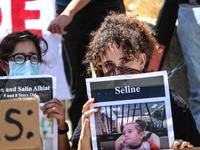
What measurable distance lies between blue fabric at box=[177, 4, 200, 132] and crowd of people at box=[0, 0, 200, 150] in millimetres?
443

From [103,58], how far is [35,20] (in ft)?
2.59

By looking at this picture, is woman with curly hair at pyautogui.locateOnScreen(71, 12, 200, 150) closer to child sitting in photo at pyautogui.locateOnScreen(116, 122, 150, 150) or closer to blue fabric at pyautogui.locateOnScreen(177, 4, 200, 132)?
child sitting in photo at pyautogui.locateOnScreen(116, 122, 150, 150)

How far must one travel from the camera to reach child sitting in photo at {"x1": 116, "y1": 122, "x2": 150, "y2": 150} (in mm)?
1399

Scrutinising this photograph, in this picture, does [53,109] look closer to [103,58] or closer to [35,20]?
[103,58]

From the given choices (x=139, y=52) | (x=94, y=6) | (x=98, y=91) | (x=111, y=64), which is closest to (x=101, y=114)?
(x=98, y=91)

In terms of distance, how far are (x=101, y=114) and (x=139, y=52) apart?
0.57 metres

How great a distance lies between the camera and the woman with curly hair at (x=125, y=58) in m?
1.57

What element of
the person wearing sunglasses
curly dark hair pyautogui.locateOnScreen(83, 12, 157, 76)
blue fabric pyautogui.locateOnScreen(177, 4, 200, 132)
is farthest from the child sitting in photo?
blue fabric pyautogui.locateOnScreen(177, 4, 200, 132)

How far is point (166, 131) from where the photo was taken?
1413 mm

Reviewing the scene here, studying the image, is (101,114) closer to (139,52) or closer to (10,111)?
(10,111)

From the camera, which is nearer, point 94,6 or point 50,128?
point 50,128

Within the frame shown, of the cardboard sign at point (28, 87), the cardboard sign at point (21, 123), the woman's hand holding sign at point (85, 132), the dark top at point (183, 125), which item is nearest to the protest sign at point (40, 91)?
the cardboard sign at point (28, 87)

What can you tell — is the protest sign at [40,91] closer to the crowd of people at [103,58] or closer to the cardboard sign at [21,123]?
the crowd of people at [103,58]

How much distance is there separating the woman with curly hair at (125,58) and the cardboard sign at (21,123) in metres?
0.32
